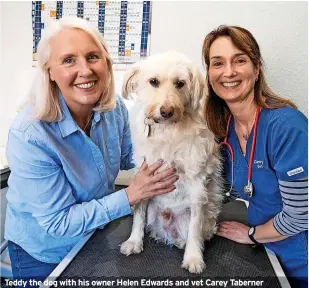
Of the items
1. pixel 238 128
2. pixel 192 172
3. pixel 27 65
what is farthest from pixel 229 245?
pixel 27 65

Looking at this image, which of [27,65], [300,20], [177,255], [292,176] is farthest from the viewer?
[27,65]

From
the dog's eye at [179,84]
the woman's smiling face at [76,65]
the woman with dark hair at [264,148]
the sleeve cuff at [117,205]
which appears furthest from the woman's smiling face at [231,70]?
the sleeve cuff at [117,205]

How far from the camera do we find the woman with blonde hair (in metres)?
1.15

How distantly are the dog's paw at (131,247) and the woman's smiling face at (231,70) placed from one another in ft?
2.38

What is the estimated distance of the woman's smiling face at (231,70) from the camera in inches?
44.5

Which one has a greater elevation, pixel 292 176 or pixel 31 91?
pixel 31 91

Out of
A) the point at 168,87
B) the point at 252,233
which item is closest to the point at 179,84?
the point at 168,87

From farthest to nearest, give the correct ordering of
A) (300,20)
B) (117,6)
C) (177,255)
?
(117,6)
(300,20)
(177,255)

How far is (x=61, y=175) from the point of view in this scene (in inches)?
46.5

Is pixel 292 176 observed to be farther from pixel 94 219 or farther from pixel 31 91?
pixel 31 91

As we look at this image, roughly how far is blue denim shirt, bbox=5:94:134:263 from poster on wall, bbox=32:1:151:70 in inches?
23.1

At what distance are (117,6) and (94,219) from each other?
4.10 ft

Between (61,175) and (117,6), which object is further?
(117,6)

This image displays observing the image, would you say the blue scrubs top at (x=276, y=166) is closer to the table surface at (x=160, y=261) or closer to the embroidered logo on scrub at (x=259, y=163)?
the embroidered logo on scrub at (x=259, y=163)
